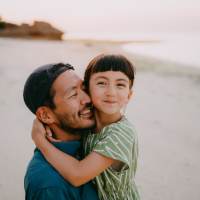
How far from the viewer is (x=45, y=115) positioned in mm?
2838

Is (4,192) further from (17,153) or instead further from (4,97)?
(4,97)

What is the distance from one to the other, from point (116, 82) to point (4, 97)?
29.8 ft

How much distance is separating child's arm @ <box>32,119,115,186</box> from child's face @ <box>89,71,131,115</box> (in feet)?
1.15

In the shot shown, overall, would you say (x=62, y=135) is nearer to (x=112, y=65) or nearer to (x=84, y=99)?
(x=84, y=99)

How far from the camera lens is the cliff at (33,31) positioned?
4291 centimetres

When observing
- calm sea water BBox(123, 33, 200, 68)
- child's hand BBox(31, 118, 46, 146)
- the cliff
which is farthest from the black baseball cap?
the cliff

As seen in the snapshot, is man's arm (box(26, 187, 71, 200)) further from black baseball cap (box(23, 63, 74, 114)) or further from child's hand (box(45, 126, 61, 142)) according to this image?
black baseball cap (box(23, 63, 74, 114))

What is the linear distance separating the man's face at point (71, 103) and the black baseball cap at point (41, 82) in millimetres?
42

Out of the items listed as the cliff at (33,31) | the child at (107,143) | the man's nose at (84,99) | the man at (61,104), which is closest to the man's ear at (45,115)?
the man at (61,104)

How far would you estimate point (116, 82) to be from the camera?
9.02ft

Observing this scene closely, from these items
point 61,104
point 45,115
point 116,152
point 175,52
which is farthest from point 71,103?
point 175,52

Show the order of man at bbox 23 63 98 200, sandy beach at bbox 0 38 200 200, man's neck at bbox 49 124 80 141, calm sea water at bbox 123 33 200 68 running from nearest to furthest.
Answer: man at bbox 23 63 98 200, man's neck at bbox 49 124 80 141, sandy beach at bbox 0 38 200 200, calm sea water at bbox 123 33 200 68

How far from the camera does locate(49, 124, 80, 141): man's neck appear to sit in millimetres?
2803

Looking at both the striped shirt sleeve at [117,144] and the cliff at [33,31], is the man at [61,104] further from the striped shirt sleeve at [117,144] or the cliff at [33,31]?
the cliff at [33,31]
